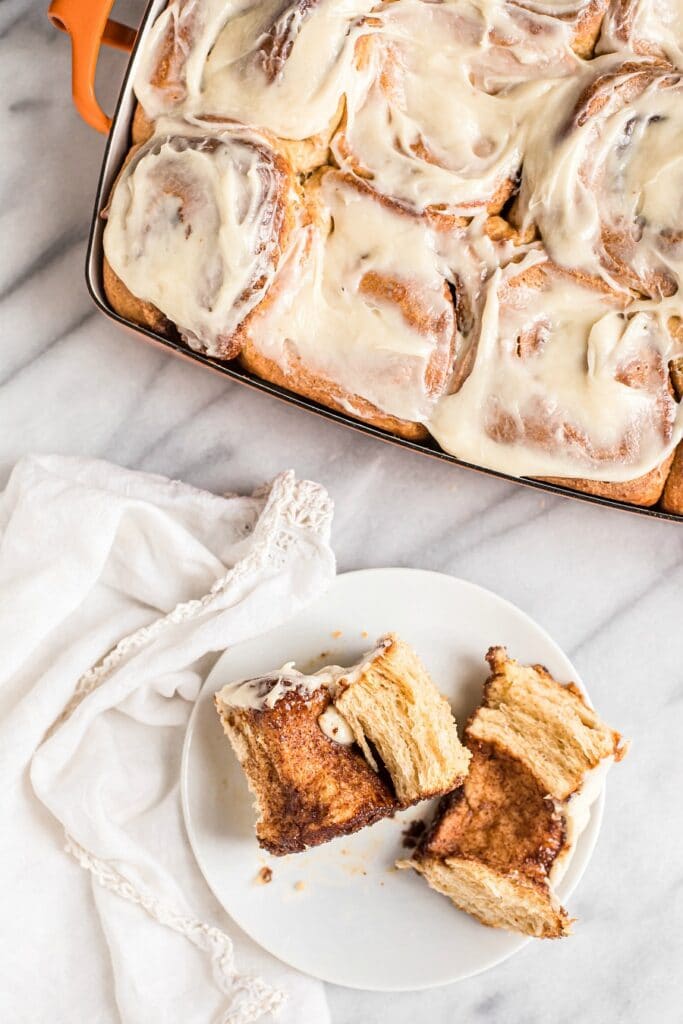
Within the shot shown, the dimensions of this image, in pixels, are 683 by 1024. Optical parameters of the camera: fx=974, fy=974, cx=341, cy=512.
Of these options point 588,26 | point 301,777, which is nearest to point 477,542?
point 301,777

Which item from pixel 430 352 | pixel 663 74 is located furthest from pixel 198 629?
pixel 663 74

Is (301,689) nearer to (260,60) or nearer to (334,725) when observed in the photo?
(334,725)

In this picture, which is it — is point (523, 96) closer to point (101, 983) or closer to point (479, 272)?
point (479, 272)

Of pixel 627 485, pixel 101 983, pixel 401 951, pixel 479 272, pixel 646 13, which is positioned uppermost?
pixel 646 13

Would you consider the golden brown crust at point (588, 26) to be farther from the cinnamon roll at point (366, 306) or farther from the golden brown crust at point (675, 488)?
the golden brown crust at point (675, 488)

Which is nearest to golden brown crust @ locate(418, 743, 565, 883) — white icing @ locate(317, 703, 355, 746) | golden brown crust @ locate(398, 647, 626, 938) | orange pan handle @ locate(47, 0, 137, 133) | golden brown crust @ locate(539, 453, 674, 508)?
golden brown crust @ locate(398, 647, 626, 938)

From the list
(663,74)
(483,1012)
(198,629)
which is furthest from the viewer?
(483,1012)
